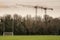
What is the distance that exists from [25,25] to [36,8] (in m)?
3.94

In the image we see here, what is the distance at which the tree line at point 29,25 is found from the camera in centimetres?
1623

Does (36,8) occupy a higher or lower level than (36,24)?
higher

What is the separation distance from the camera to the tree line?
1623 centimetres

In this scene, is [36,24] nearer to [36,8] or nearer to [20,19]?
[20,19]

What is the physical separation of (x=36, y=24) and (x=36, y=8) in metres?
3.94

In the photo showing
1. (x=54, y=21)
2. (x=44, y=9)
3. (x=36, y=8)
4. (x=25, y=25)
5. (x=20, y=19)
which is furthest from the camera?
(x=36, y=8)

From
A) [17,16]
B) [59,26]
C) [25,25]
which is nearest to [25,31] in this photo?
[25,25]

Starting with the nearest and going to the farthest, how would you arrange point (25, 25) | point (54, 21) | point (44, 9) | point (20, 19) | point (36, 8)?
1. point (54, 21)
2. point (20, 19)
3. point (25, 25)
4. point (44, 9)
5. point (36, 8)

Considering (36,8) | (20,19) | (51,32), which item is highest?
(36,8)

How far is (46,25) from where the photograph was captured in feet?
55.3

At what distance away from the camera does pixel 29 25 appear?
1784 centimetres

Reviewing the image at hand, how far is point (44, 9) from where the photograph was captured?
1931 centimetres

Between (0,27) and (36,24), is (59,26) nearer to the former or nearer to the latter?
(36,24)

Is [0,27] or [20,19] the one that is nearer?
[20,19]
